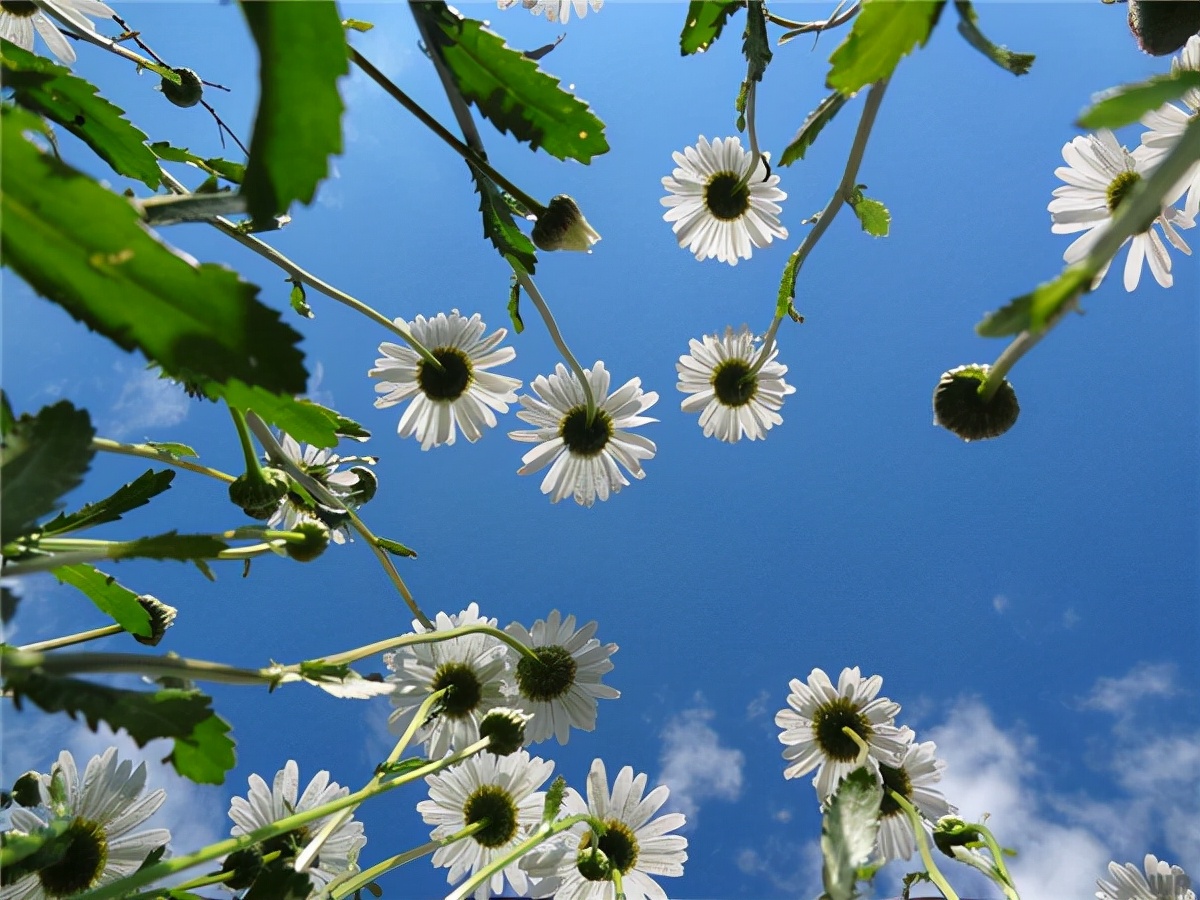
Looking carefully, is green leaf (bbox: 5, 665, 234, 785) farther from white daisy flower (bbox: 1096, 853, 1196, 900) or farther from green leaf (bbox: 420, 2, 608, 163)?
white daisy flower (bbox: 1096, 853, 1196, 900)

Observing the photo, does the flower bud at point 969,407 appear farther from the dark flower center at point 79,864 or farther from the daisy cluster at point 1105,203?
the dark flower center at point 79,864

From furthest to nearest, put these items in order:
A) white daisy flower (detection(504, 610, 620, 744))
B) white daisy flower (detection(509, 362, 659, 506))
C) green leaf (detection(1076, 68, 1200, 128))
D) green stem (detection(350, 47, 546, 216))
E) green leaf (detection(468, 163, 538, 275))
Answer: white daisy flower (detection(509, 362, 659, 506)), white daisy flower (detection(504, 610, 620, 744)), green leaf (detection(468, 163, 538, 275)), green stem (detection(350, 47, 546, 216)), green leaf (detection(1076, 68, 1200, 128))

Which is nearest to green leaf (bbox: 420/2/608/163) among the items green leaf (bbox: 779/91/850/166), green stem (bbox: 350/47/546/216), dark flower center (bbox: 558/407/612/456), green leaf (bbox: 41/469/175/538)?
green stem (bbox: 350/47/546/216)

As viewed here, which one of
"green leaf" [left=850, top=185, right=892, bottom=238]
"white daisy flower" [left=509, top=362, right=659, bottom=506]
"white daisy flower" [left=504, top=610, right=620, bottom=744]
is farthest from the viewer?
"white daisy flower" [left=509, top=362, right=659, bottom=506]

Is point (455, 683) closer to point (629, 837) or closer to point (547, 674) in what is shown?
point (547, 674)

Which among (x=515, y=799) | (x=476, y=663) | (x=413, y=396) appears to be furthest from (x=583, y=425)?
(x=515, y=799)

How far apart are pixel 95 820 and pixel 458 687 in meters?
0.33

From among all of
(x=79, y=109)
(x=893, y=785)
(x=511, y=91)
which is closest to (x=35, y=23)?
(x=79, y=109)

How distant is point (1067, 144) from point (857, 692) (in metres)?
0.69

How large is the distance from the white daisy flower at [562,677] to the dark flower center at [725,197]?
592 mm

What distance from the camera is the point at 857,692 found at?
1027 mm

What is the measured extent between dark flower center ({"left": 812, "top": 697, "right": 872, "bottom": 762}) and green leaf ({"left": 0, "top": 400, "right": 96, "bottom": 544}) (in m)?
0.87

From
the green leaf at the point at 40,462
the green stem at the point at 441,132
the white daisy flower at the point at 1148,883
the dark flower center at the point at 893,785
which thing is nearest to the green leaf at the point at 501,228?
the green stem at the point at 441,132

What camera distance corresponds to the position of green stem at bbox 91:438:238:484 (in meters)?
0.58
